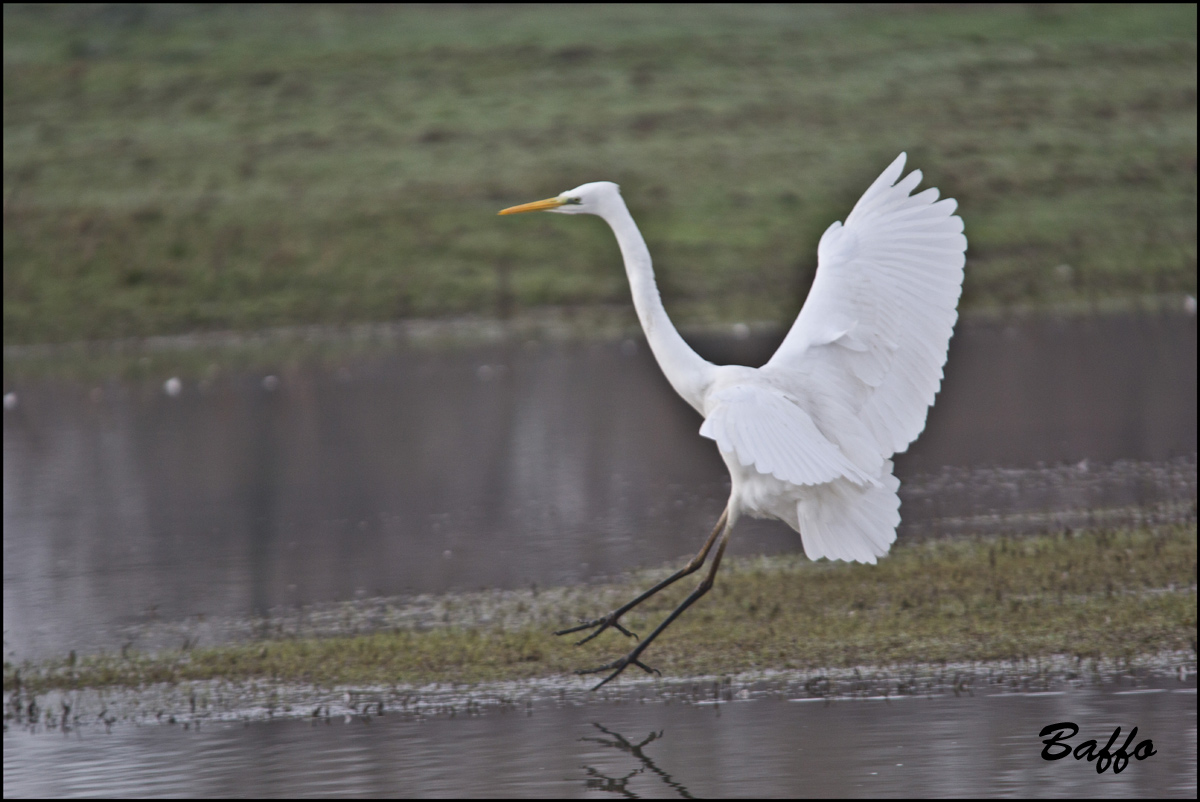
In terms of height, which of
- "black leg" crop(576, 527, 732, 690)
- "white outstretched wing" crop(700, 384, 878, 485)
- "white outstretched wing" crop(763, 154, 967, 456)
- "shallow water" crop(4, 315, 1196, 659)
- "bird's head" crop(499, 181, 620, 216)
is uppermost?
"bird's head" crop(499, 181, 620, 216)

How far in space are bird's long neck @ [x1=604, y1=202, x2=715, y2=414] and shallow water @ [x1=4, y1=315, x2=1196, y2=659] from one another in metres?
4.25

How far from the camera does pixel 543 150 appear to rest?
4116 cm

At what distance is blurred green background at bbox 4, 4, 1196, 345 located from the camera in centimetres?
3334

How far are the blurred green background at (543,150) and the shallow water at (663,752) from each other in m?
23.6

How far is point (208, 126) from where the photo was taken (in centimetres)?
4506

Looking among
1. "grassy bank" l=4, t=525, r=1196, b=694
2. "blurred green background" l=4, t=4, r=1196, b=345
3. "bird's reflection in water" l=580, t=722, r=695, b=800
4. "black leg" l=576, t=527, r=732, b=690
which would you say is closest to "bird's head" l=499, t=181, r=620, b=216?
"black leg" l=576, t=527, r=732, b=690

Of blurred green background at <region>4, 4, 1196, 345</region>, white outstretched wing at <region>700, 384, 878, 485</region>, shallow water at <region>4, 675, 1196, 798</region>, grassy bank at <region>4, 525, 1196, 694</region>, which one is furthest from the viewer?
blurred green background at <region>4, 4, 1196, 345</region>

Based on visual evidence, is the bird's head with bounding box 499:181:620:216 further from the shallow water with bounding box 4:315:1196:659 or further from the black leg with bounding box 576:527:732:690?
the shallow water with bounding box 4:315:1196:659

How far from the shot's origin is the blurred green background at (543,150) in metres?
33.3

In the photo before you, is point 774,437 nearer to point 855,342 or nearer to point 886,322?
point 855,342

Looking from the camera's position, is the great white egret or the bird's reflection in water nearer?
the bird's reflection in water

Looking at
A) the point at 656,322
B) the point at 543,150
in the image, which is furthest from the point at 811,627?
the point at 543,150

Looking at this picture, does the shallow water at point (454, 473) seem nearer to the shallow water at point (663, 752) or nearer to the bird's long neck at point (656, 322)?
the shallow water at point (663, 752)

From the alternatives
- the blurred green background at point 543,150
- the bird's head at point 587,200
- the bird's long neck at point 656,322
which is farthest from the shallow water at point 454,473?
the blurred green background at point 543,150
